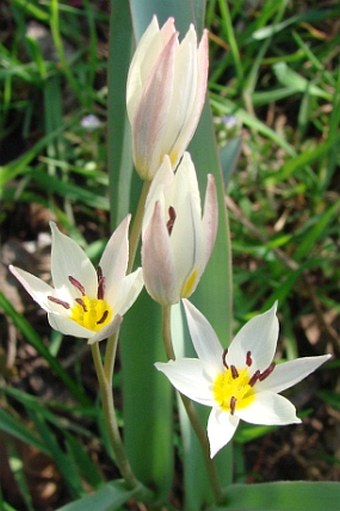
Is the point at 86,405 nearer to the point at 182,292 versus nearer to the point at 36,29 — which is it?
the point at 182,292

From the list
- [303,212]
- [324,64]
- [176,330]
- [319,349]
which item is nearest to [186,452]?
[176,330]

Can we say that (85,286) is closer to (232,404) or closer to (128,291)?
(128,291)

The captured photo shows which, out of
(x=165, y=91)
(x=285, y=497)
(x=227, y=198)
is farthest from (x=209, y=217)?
(x=227, y=198)

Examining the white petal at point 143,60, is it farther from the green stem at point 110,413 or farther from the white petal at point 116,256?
the green stem at point 110,413

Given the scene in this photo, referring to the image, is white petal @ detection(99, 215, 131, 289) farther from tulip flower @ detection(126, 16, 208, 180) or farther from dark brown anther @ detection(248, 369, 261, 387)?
dark brown anther @ detection(248, 369, 261, 387)

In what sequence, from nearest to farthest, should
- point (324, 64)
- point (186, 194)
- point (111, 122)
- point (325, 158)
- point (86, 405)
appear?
1. point (186, 194)
2. point (111, 122)
3. point (86, 405)
4. point (325, 158)
5. point (324, 64)

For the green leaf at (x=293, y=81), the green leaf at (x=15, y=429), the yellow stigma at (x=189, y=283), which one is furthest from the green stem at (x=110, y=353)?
the green leaf at (x=293, y=81)

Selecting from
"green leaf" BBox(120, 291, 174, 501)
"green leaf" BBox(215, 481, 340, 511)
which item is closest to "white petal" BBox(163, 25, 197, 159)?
"green leaf" BBox(120, 291, 174, 501)
